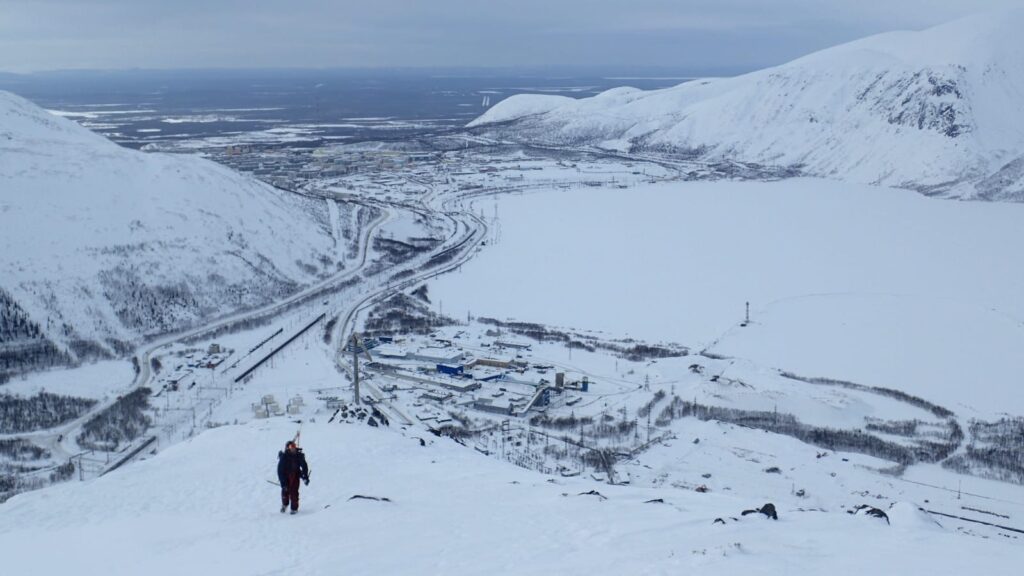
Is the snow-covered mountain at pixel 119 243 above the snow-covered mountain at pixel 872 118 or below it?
below

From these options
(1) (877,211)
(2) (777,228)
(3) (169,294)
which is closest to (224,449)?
(3) (169,294)

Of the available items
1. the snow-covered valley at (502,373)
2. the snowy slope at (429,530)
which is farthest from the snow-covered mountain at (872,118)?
the snowy slope at (429,530)

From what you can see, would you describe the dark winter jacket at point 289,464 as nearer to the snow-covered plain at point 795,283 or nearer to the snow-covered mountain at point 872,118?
the snow-covered plain at point 795,283

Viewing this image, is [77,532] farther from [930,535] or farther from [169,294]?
[169,294]

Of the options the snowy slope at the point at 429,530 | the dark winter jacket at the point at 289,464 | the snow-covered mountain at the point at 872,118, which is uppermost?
the snow-covered mountain at the point at 872,118

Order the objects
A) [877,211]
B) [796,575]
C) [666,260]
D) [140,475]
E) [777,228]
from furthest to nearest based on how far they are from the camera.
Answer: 1. [877,211]
2. [777,228]
3. [666,260]
4. [140,475]
5. [796,575]

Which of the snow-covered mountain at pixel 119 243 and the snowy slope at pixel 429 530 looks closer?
the snowy slope at pixel 429 530

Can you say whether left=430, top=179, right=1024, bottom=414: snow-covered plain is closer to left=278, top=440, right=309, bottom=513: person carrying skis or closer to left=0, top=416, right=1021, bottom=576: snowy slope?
left=0, top=416, right=1021, bottom=576: snowy slope

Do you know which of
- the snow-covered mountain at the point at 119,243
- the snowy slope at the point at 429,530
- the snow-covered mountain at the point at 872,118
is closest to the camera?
the snowy slope at the point at 429,530
